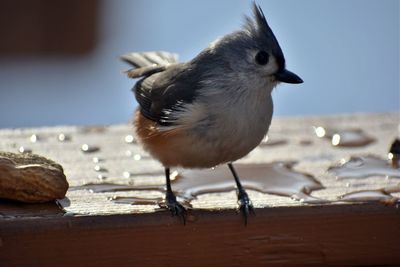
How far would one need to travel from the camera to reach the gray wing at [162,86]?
2314 mm

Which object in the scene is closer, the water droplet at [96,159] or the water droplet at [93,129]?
the water droplet at [96,159]

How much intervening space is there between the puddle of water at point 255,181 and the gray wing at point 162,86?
185 mm

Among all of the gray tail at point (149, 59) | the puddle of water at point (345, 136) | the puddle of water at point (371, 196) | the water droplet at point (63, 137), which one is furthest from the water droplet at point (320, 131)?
the water droplet at point (63, 137)

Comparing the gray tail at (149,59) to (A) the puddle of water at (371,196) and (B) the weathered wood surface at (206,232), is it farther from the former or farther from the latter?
(A) the puddle of water at (371,196)

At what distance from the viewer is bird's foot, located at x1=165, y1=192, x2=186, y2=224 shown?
1.96m

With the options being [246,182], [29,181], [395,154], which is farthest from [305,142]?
[29,181]

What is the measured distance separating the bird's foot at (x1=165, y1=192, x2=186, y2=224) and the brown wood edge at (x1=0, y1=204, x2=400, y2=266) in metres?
0.02

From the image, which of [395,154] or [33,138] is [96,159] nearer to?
[33,138]

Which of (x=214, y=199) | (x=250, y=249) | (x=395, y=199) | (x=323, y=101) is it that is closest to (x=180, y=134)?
(x=214, y=199)

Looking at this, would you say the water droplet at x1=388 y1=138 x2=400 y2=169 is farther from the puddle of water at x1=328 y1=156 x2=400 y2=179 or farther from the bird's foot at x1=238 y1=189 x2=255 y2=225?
the bird's foot at x1=238 y1=189 x2=255 y2=225

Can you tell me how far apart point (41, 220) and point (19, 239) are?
60 mm

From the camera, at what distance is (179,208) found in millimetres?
2012

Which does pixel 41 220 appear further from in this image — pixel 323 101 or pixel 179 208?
pixel 323 101

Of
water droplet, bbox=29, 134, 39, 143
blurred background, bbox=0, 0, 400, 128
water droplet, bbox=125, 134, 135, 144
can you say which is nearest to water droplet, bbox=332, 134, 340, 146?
water droplet, bbox=125, 134, 135, 144
